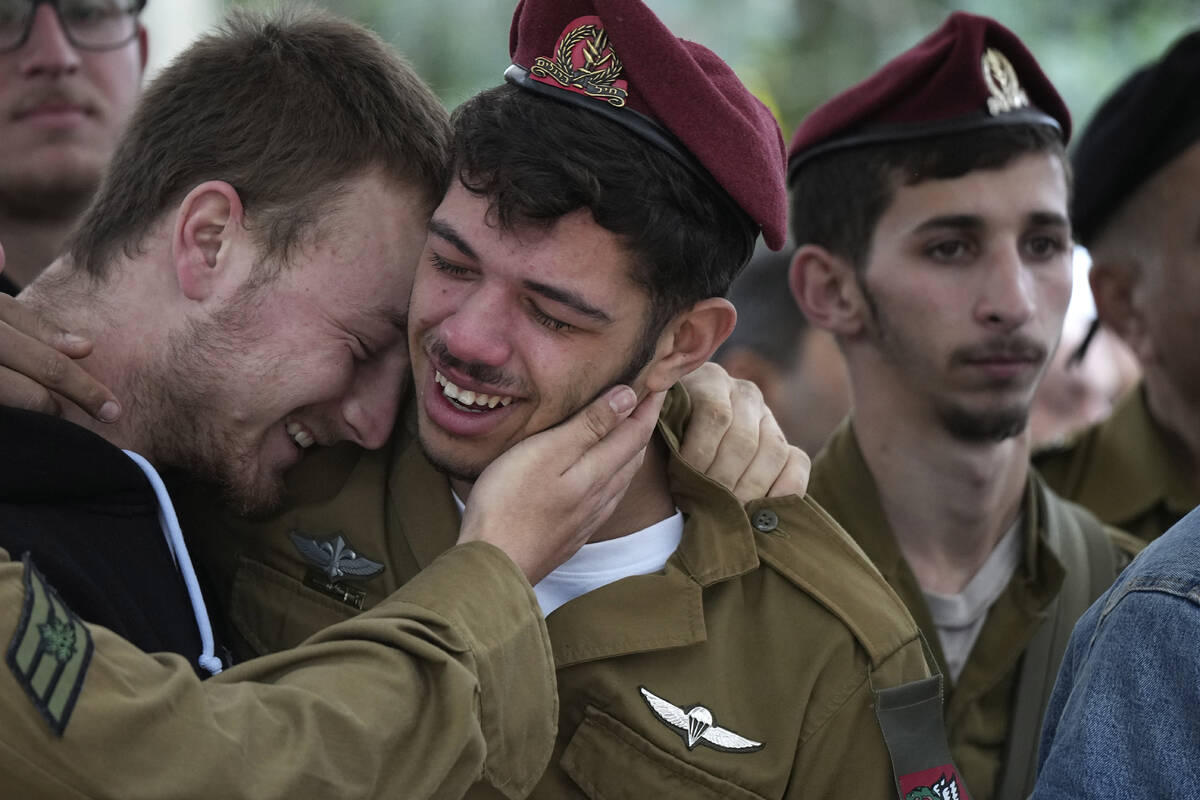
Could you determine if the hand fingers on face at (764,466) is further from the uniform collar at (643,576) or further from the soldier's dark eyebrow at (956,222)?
the soldier's dark eyebrow at (956,222)

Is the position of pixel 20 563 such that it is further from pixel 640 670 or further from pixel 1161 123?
pixel 1161 123

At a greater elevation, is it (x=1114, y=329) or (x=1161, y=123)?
(x=1161, y=123)

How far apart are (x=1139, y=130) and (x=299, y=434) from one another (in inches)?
114

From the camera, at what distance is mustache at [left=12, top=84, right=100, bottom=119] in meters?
3.77

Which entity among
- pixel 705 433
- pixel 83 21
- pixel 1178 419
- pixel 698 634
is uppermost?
pixel 83 21

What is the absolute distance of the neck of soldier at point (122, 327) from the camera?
8.36ft

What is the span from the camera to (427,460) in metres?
2.75

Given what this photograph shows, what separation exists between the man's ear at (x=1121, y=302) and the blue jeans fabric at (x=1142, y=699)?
2.45 metres

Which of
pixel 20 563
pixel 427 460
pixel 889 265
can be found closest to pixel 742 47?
pixel 889 265

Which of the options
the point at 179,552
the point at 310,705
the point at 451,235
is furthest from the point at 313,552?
the point at 310,705

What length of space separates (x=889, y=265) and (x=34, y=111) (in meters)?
2.31

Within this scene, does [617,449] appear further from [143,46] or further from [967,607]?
[143,46]

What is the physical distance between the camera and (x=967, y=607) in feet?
11.5

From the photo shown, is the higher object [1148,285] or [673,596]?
[673,596]
